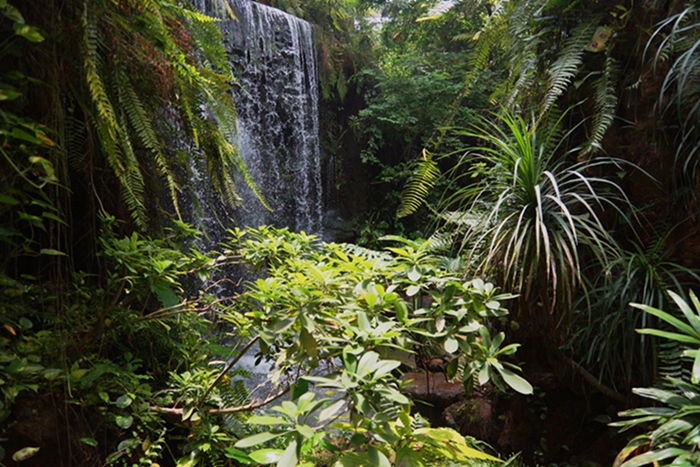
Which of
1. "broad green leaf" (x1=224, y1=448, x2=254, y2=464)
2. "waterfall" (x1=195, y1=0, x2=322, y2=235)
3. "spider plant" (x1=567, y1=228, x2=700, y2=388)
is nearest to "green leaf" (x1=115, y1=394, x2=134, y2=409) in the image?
"broad green leaf" (x1=224, y1=448, x2=254, y2=464)

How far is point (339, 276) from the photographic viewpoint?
1334 millimetres

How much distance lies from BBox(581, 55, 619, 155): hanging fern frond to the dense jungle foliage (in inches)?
0.7

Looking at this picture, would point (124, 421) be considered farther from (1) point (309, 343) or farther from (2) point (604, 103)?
(2) point (604, 103)

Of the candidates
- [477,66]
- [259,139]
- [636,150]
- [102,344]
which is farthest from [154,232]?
[259,139]

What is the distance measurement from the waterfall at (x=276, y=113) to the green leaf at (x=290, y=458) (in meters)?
4.40

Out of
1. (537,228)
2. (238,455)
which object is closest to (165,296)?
(238,455)

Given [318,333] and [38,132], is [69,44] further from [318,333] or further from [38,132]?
[318,333]

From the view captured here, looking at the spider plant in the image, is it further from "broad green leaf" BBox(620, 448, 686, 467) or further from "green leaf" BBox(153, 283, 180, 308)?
"green leaf" BBox(153, 283, 180, 308)

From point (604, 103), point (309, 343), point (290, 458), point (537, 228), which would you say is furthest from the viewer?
point (604, 103)

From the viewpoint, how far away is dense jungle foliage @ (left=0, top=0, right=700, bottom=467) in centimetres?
112

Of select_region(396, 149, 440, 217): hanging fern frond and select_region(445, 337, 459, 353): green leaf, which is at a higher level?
select_region(396, 149, 440, 217): hanging fern frond

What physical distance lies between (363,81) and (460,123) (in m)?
1.73

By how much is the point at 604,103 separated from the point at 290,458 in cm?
189

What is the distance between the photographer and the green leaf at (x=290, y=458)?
0.85 m
